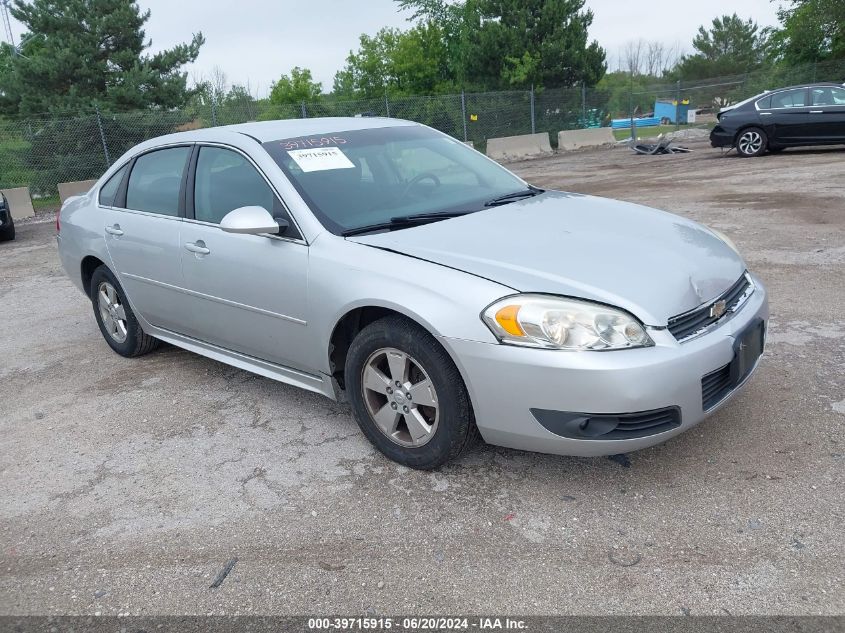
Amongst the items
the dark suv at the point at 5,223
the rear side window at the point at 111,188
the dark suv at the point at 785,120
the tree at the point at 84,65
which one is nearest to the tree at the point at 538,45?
the tree at the point at 84,65

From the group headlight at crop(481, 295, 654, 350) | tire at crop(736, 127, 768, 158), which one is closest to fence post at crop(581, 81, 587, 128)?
tire at crop(736, 127, 768, 158)

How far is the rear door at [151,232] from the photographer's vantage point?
14.4ft

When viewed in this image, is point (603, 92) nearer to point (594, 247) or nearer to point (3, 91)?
point (3, 91)

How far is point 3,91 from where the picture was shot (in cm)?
2109

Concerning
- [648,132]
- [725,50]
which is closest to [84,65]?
[648,132]

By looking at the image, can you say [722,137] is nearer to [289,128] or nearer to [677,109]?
[289,128]

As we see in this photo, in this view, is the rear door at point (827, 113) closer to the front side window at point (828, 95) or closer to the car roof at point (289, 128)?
the front side window at point (828, 95)

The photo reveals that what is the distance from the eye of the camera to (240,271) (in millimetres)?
3838

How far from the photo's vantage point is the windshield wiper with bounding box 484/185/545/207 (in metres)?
3.98

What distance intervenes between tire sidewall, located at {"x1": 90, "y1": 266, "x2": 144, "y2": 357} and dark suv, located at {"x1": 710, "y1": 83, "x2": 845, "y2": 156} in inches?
559

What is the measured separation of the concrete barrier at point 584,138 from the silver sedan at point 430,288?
829 inches

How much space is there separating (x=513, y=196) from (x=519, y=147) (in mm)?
20116

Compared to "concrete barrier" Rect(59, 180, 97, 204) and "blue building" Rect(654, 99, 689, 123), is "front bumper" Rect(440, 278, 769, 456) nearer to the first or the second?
"concrete barrier" Rect(59, 180, 97, 204)

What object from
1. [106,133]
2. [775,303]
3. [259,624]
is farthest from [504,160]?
[259,624]
